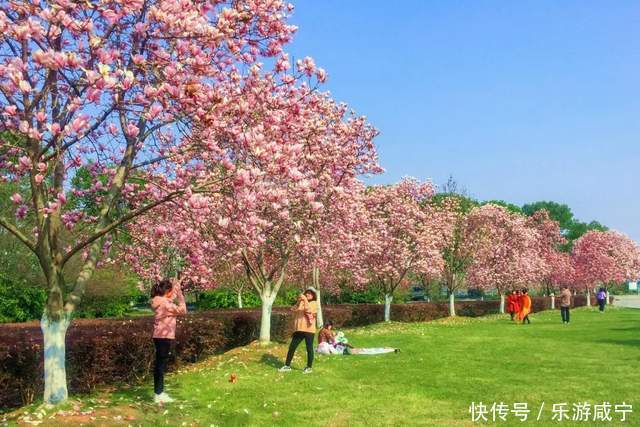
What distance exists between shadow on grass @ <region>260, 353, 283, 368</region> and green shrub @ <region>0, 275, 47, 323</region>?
59.8ft

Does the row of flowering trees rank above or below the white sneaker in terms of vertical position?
above

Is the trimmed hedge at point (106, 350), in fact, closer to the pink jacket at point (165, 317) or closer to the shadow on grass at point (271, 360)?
the shadow on grass at point (271, 360)

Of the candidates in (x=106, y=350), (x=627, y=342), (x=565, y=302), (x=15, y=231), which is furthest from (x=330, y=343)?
(x=565, y=302)

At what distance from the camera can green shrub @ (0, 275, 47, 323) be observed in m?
30.3

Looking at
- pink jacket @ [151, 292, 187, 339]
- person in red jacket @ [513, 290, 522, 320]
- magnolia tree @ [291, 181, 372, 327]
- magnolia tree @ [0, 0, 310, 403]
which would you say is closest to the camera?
magnolia tree @ [0, 0, 310, 403]

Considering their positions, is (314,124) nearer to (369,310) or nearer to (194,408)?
(194,408)

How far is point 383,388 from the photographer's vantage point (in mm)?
12539

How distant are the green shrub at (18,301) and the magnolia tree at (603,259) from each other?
185ft

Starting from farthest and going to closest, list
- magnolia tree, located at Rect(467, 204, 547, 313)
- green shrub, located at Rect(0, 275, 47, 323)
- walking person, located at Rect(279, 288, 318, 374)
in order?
magnolia tree, located at Rect(467, 204, 547, 313), green shrub, located at Rect(0, 275, 47, 323), walking person, located at Rect(279, 288, 318, 374)

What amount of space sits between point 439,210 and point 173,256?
25.2 m

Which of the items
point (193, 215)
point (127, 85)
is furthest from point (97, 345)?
point (127, 85)

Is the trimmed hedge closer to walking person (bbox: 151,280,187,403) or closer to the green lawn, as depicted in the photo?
the green lawn

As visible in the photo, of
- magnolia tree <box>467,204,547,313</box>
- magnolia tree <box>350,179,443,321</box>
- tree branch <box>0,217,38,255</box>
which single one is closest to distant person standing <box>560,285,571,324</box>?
magnolia tree <box>350,179,443,321</box>

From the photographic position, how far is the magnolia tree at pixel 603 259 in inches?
2611
